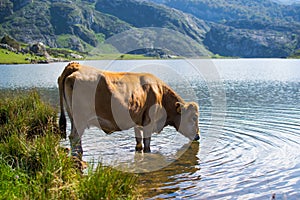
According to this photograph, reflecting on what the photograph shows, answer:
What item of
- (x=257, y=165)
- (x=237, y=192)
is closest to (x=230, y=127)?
(x=257, y=165)

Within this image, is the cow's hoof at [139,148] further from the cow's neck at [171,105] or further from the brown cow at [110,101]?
the cow's neck at [171,105]

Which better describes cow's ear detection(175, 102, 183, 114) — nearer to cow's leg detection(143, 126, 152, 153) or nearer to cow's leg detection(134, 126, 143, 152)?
cow's leg detection(143, 126, 152, 153)

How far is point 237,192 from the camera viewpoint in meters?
10.4

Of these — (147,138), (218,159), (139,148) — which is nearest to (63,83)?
(147,138)

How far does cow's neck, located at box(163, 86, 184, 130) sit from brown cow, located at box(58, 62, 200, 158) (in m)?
0.04

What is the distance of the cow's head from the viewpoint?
1533 cm

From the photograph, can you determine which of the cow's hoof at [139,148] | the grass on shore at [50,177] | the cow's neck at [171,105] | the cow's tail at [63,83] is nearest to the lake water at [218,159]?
the cow's hoof at [139,148]

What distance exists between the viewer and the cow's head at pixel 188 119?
1533 cm

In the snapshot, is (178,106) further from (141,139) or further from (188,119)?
(141,139)

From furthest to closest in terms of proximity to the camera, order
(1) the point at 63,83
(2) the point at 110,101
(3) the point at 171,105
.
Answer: (3) the point at 171,105, (2) the point at 110,101, (1) the point at 63,83

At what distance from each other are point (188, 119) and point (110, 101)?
14.8ft

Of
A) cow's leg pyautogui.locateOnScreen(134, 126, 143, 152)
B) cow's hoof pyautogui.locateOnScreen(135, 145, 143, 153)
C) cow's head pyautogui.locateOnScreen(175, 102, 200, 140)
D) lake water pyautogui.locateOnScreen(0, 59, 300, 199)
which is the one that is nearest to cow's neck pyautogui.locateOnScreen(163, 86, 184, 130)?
cow's head pyautogui.locateOnScreen(175, 102, 200, 140)

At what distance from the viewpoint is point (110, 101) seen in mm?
Answer: 12078

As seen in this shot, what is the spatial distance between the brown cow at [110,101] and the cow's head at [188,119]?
0.86ft
